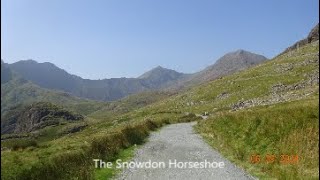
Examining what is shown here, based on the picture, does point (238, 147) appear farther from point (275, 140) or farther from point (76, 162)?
point (76, 162)

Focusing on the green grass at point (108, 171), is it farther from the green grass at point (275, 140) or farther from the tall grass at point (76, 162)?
the green grass at point (275, 140)

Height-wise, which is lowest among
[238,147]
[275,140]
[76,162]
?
[238,147]

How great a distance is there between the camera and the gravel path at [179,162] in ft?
78.4

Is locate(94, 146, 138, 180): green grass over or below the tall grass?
below

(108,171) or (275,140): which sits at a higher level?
(275,140)

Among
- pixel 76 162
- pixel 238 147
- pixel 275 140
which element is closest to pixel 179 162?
pixel 238 147

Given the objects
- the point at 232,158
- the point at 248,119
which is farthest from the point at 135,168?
the point at 248,119

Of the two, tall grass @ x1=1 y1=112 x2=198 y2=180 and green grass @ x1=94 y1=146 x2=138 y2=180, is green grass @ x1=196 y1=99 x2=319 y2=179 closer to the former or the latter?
green grass @ x1=94 y1=146 x2=138 y2=180

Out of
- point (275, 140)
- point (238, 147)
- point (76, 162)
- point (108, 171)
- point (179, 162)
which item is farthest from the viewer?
point (238, 147)

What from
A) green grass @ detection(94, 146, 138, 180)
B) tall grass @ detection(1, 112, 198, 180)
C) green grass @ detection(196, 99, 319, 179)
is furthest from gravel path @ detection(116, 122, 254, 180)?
tall grass @ detection(1, 112, 198, 180)

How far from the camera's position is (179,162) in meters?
28.6

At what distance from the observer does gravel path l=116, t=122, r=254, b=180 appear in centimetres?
2389

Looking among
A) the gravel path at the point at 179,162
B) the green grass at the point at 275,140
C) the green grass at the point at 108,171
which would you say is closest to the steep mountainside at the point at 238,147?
the green grass at the point at 275,140

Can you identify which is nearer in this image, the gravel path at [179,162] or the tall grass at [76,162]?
the tall grass at [76,162]
